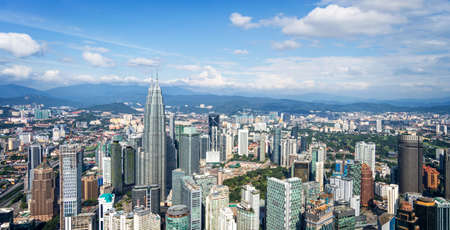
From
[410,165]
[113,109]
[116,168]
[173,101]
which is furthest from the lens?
[173,101]

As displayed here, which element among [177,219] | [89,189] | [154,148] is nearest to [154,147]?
[154,148]

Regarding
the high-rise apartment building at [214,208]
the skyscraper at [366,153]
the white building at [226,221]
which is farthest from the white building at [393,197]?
the white building at [226,221]

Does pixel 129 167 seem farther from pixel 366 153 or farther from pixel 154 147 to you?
pixel 366 153

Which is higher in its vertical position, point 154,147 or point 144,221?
point 154,147

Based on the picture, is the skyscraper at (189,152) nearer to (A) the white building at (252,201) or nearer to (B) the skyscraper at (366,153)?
(A) the white building at (252,201)

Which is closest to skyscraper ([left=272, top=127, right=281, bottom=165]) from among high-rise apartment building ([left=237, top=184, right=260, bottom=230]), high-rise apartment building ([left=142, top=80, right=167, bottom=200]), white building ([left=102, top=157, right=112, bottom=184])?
high-rise apartment building ([left=142, top=80, right=167, bottom=200])

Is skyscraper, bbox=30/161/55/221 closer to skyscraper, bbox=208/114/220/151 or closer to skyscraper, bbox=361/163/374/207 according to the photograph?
skyscraper, bbox=361/163/374/207

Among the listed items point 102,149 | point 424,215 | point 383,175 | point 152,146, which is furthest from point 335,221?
point 102,149
